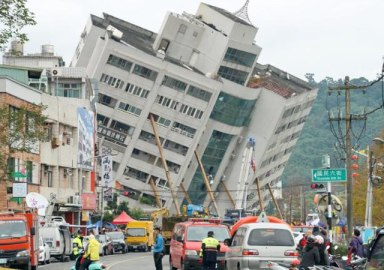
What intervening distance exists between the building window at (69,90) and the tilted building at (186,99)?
747 inches

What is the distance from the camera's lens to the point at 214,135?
4515 inches

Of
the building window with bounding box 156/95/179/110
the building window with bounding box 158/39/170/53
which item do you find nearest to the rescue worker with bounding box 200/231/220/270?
the building window with bounding box 156/95/179/110

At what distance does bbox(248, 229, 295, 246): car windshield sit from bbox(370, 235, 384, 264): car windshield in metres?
11.6

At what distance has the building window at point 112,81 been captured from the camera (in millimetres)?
104875

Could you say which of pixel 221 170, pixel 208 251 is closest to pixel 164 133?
pixel 221 170

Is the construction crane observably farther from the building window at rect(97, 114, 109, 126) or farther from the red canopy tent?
the building window at rect(97, 114, 109, 126)

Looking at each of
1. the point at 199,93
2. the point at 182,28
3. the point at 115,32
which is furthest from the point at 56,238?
the point at 182,28

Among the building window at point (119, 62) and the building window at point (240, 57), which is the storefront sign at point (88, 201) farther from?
the building window at point (240, 57)

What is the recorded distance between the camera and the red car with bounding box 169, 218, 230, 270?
1342 inches

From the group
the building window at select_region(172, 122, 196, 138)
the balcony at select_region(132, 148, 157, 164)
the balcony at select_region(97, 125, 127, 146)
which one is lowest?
the balcony at select_region(132, 148, 157, 164)

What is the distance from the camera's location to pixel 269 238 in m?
28.1

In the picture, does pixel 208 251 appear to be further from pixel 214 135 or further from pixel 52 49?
pixel 214 135

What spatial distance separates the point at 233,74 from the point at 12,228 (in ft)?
260

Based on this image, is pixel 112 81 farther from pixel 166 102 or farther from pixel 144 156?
pixel 144 156
